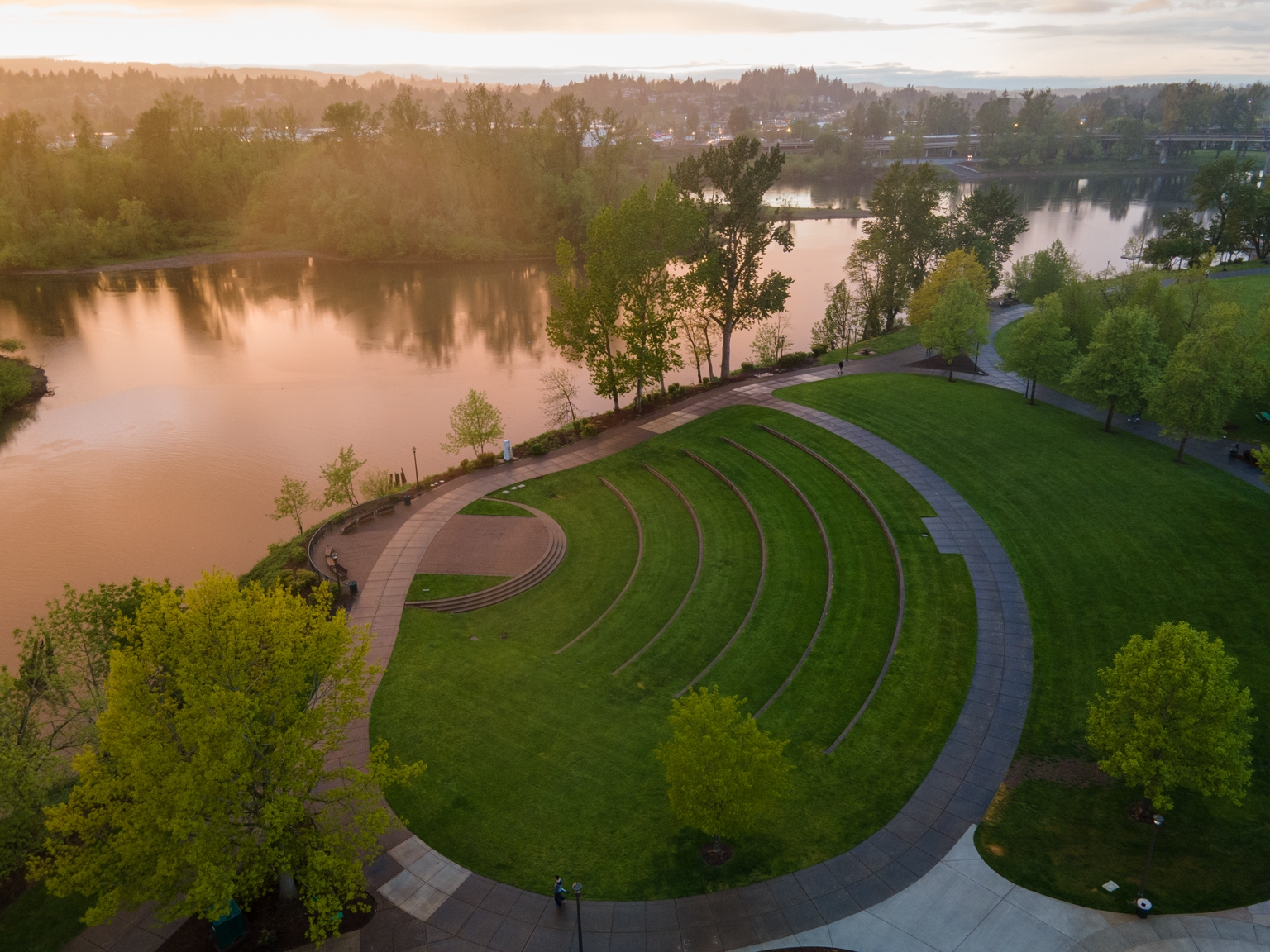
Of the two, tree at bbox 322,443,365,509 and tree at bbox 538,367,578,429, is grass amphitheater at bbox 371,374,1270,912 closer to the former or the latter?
tree at bbox 322,443,365,509

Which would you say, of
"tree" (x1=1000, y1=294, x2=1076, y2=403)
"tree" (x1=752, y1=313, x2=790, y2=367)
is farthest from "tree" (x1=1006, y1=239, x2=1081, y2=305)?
"tree" (x1=752, y1=313, x2=790, y2=367)

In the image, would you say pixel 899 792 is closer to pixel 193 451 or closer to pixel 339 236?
pixel 193 451

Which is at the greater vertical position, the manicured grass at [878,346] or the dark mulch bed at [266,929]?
the manicured grass at [878,346]

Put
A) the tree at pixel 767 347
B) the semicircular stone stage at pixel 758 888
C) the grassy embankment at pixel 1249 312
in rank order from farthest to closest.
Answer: the tree at pixel 767 347 < the grassy embankment at pixel 1249 312 < the semicircular stone stage at pixel 758 888

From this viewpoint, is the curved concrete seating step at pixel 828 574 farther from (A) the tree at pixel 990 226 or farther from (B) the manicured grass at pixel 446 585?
(A) the tree at pixel 990 226

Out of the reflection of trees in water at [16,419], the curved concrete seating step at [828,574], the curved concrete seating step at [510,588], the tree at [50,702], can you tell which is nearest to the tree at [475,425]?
the curved concrete seating step at [510,588]
